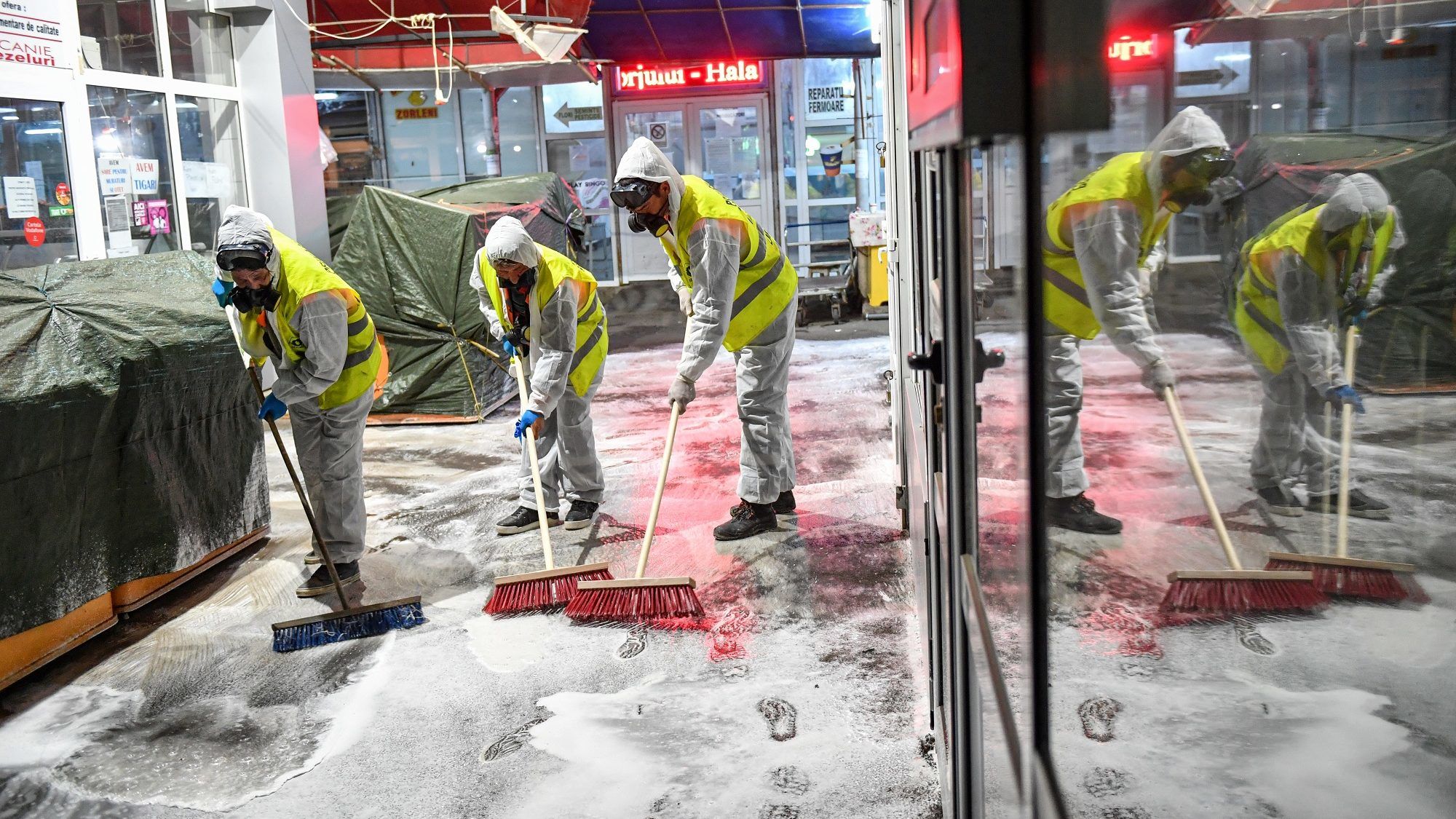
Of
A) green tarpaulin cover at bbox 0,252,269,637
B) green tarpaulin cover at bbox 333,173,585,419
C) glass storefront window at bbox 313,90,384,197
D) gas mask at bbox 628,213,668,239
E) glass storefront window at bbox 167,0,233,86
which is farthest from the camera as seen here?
glass storefront window at bbox 313,90,384,197

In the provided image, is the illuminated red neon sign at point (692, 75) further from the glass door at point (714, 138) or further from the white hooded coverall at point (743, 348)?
the white hooded coverall at point (743, 348)

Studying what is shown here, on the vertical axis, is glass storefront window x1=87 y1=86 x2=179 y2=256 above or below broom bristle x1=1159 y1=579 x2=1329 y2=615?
above

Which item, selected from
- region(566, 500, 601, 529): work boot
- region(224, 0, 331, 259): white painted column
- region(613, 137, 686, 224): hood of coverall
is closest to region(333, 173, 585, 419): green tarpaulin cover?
region(224, 0, 331, 259): white painted column

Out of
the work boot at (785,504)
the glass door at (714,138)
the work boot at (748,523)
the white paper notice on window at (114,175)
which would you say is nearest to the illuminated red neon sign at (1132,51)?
the work boot at (748,523)

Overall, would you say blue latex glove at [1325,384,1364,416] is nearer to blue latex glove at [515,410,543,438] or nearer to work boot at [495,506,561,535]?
blue latex glove at [515,410,543,438]

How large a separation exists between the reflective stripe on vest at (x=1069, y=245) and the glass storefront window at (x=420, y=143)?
14344 mm

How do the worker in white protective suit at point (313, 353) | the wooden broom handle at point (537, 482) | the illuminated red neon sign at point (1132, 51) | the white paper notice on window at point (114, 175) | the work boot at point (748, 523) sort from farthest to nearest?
the white paper notice on window at point (114, 175) → the work boot at point (748, 523) → the wooden broom handle at point (537, 482) → the worker in white protective suit at point (313, 353) → the illuminated red neon sign at point (1132, 51)

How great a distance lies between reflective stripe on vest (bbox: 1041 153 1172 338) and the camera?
2.29 feet

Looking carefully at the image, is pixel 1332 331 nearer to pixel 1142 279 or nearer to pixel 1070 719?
pixel 1142 279

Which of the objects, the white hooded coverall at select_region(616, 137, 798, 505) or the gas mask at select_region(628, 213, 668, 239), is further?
the gas mask at select_region(628, 213, 668, 239)

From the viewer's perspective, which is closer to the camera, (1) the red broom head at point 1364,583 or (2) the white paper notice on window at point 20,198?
(1) the red broom head at point 1364,583

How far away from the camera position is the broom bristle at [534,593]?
4.18 meters

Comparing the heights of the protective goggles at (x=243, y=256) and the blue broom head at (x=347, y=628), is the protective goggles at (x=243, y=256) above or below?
above

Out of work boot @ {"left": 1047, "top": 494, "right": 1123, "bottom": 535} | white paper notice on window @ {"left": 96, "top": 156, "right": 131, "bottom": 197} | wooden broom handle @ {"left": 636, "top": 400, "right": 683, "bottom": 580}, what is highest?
white paper notice on window @ {"left": 96, "top": 156, "right": 131, "bottom": 197}
